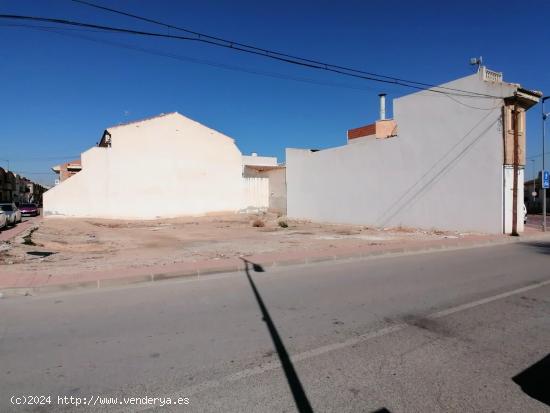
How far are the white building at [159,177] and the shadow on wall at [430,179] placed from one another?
721 inches

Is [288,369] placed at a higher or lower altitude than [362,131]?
lower

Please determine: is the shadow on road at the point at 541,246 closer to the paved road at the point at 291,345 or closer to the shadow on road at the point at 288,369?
the paved road at the point at 291,345

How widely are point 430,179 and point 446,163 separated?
1.25 m

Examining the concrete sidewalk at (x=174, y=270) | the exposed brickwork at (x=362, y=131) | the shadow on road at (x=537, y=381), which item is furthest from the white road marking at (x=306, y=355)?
the exposed brickwork at (x=362, y=131)

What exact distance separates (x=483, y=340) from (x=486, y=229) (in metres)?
16.5

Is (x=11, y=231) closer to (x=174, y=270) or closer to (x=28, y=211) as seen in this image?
(x=174, y=270)

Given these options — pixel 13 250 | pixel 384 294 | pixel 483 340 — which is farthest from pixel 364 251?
pixel 13 250

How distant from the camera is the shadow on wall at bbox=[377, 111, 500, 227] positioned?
2002 cm

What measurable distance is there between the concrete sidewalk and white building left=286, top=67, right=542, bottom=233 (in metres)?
6.18

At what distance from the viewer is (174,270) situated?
9805 millimetres

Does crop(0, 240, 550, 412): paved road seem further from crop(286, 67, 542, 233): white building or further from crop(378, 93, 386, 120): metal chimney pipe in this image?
crop(378, 93, 386, 120): metal chimney pipe

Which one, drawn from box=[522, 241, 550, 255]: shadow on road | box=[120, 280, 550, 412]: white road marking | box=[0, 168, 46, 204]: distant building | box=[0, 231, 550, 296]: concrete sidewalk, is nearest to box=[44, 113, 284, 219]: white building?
box=[0, 231, 550, 296]: concrete sidewalk

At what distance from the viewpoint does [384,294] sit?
7.55 metres

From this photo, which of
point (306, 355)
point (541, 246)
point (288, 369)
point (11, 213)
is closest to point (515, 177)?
point (541, 246)
